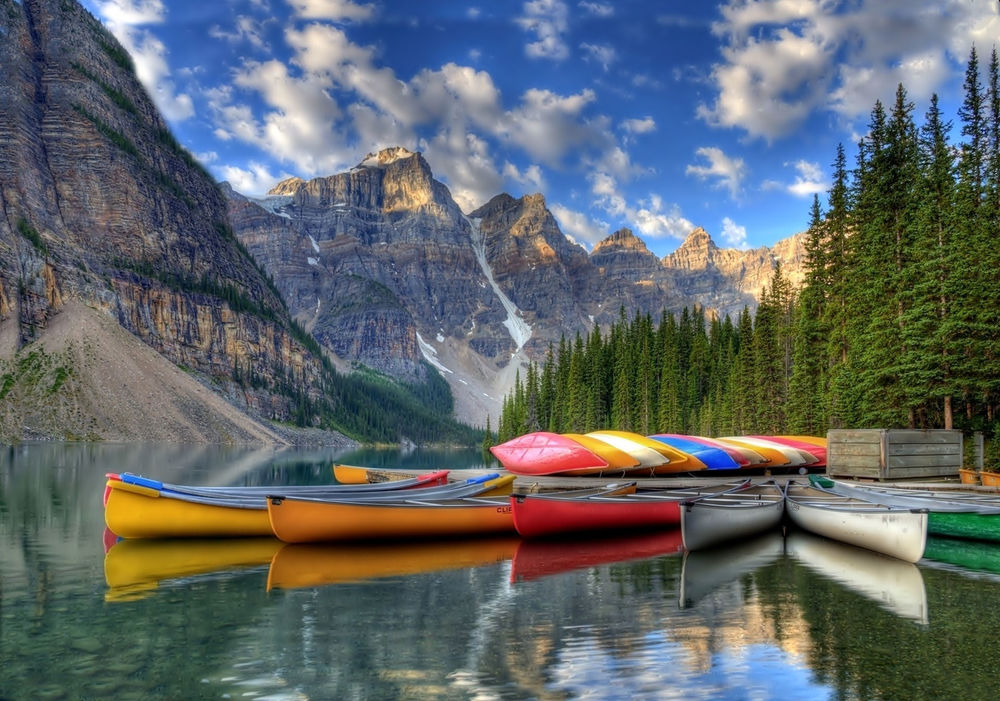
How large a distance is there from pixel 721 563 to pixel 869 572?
358cm

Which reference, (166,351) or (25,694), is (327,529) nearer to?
(25,694)

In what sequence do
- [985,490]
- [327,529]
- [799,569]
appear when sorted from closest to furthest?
[799,569] → [327,529] → [985,490]

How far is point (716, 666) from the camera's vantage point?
10.1 meters

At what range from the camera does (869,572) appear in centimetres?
1723

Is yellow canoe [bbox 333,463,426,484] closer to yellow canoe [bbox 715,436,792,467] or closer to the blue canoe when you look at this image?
the blue canoe

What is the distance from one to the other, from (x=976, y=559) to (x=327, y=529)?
18.4m

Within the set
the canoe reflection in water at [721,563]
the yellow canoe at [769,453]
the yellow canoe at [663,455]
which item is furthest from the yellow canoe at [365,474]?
the canoe reflection in water at [721,563]

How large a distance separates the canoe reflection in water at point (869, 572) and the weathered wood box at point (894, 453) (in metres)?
6.75

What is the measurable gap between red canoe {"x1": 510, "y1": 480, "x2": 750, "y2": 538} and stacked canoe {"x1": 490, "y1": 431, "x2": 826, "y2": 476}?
558 cm

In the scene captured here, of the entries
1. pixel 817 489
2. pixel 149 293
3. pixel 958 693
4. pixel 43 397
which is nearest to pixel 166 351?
pixel 149 293

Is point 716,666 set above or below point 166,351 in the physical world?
below

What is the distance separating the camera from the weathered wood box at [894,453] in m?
27.4

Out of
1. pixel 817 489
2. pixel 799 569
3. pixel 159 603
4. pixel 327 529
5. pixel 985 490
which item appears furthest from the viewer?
pixel 817 489

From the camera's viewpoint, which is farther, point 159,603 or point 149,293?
point 149,293
